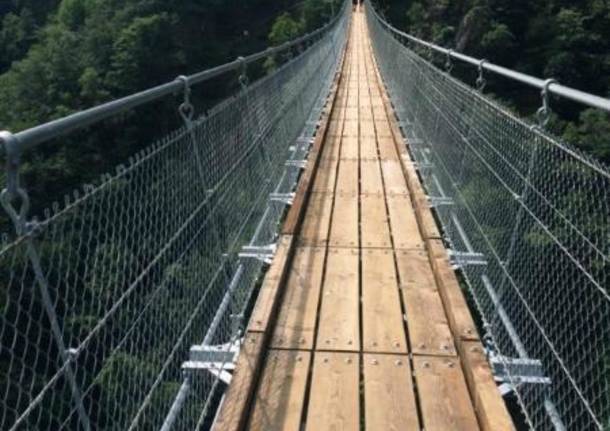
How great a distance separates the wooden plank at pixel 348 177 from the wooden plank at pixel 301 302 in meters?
1.08

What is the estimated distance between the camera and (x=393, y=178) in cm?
438

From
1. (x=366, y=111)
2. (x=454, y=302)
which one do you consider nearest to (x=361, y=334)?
(x=454, y=302)

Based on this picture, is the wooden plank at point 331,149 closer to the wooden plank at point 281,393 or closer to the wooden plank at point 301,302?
the wooden plank at point 301,302

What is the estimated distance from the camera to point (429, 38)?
29.2m

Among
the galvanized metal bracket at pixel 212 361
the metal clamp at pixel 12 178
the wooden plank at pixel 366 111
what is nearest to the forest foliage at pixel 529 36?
the wooden plank at pixel 366 111

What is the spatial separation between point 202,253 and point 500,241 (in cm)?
121

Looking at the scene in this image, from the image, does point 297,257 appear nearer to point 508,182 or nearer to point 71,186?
point 508,182

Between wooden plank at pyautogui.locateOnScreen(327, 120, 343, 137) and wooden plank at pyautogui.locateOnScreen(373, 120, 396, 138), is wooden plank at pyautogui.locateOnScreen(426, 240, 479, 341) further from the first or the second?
wooden plank at pyautogui.locateOnScreen(327, 120, 343, 137)

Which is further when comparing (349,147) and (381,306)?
(349,147)

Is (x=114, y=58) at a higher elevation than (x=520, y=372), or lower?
lower

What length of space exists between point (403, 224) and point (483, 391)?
5.19ft

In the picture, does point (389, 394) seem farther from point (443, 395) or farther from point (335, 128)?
point (335, 128)

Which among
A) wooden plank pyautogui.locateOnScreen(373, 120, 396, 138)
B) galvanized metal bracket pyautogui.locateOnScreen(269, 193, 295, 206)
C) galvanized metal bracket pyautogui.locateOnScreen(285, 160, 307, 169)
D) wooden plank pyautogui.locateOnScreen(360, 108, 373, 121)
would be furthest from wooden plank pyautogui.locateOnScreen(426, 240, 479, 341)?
wooden plank pyautogui.locateOnScreen(360, 108, 373, 121)

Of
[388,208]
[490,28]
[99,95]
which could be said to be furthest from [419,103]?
[99,95]
